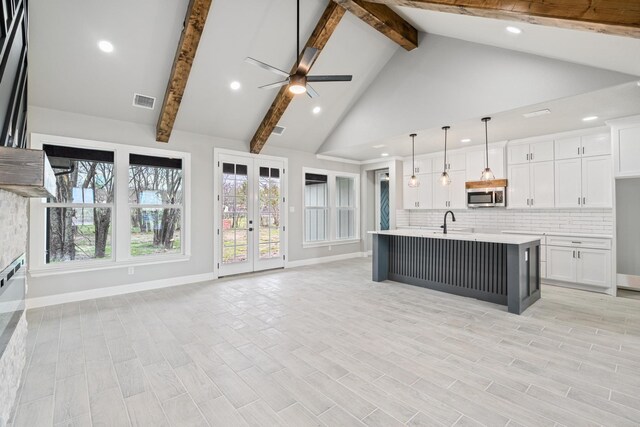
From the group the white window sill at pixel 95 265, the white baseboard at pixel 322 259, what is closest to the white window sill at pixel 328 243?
the white baseboard at pixel 322 259

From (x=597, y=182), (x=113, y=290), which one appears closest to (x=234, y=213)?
(x=113, y=290)

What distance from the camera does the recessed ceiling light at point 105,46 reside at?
379 centimetres

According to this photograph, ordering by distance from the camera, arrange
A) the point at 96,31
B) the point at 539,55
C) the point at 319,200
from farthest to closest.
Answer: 1. the point at 319,200
2. the point at 539,55
3. the point at 96,31

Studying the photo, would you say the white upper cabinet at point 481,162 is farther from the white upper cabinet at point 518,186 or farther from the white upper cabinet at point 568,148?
the white upper cabinet at point 568,148

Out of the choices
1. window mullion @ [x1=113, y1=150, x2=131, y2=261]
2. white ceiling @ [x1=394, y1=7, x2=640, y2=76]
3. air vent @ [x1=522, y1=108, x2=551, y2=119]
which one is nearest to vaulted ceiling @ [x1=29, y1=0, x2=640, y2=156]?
white ceiling @ [x1=394, y1=7, x2=640, y2=76]

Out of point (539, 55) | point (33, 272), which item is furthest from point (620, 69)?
point (33, 272)

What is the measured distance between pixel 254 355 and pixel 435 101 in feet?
15.1

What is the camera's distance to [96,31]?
3.66m

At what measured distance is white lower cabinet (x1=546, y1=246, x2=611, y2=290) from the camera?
15.6ft

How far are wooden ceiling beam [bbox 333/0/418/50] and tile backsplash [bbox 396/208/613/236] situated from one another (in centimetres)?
375

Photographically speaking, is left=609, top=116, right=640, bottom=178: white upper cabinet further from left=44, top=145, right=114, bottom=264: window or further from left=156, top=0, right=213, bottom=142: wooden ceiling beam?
left=44, top=145, right=114, bottom=264: window

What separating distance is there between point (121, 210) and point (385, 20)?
5.01 meters

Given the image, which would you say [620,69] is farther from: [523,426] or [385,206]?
[385,206]

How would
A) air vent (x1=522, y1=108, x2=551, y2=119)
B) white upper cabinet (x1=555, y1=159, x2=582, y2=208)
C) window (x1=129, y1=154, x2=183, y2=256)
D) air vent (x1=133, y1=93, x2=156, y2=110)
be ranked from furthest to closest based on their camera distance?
white upper cabinet (x1=555, y1=159, x2=582, y2=208), window (x1=129, y1=154, x2=183, y2=256), air vent (x1=133, y1=93, x2=156, y2=110), air vent (x1=522, y1=108, x2=551, y2=119)
